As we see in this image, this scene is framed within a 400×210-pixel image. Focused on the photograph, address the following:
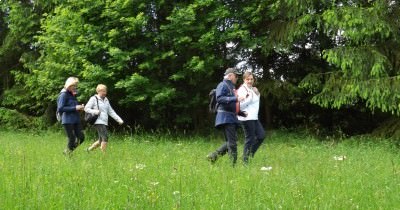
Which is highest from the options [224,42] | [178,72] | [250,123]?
[224,42]

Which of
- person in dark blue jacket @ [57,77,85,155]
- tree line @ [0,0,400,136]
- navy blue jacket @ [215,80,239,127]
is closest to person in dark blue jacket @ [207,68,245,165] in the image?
navy blue jacket @ [215,80,239,127]

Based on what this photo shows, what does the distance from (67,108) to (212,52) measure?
23.8 ft

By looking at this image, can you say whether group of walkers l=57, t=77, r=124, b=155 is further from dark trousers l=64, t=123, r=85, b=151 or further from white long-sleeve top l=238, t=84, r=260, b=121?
white long-sleeve top l=238, t=84, r=260, b=121

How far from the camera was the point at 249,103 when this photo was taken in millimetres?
8430

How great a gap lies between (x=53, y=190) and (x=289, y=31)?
429 inches

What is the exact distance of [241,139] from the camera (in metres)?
14.7

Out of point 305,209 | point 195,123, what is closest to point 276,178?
point 305,209

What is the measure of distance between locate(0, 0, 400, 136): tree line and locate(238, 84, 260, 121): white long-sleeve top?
4722mm

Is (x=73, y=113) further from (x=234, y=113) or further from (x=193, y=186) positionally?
(x=193, y=186)

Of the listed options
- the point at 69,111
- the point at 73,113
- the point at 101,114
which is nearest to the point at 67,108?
the point at 69,111

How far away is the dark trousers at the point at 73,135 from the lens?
9367 mm

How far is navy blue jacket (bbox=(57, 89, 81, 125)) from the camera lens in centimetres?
927

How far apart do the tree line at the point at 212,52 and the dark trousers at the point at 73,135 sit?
507 cm

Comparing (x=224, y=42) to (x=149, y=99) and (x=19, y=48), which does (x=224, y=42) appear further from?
(x=19, y=48)
